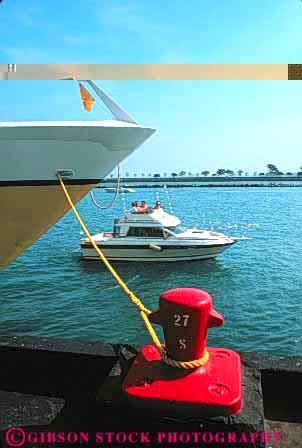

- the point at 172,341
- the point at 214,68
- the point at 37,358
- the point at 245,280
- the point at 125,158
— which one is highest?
the point at 214,68

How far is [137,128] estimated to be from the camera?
230 inches

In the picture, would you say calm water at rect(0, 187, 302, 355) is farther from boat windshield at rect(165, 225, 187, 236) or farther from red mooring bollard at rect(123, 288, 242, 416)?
red mooring bollard at rect(123, 288, 242, 416)

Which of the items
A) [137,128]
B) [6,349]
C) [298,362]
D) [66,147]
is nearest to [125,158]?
[137,128]

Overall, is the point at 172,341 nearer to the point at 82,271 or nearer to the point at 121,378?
the point at 121,378

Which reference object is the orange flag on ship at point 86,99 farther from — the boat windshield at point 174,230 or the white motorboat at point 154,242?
the boat windshield at point 174,230

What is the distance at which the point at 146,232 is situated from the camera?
2209 centimetres

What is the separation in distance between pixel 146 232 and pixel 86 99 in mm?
16463

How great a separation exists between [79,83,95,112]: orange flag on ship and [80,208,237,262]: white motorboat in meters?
16.1

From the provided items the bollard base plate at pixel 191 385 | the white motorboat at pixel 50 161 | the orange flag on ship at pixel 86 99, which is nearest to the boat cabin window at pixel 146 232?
the white motorboat at pixel 50 161

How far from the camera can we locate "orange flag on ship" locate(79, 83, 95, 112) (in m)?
5.67

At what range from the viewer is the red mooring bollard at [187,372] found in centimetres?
191

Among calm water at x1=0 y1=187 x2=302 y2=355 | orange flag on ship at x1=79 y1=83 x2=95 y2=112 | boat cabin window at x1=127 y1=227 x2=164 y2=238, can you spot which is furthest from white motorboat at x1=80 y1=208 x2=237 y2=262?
orange flag on ship at x1=79 y1=83 x2=95 y2=112

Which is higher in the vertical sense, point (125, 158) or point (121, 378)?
point (125, 158)

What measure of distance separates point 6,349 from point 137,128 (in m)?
3.67
